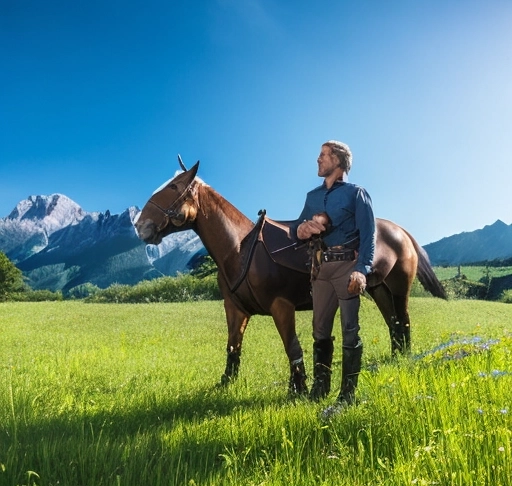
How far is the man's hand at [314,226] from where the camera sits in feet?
15.3

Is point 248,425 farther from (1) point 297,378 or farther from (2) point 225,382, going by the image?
(2) point 225,382

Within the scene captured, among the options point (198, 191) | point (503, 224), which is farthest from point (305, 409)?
point (503, 224)

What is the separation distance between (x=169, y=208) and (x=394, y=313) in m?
3.69

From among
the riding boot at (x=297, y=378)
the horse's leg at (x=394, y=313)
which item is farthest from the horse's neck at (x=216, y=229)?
the horse's leg at (x=394, y=313)

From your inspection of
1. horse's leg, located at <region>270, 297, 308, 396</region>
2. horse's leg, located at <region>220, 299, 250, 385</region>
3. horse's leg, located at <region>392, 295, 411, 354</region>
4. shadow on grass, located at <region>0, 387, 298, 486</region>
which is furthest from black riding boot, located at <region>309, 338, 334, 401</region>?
horse's leg, located at <region>392, 295, 411, 354</region>

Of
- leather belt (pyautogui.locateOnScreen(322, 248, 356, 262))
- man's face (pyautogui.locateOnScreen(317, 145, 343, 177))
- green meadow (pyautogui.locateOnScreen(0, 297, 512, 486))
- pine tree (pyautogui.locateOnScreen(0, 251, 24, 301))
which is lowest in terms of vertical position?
green meadow (pyautogui.locateOnScreen(0, 297, 512, 486))

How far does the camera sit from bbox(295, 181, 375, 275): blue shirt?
4531 millimetres

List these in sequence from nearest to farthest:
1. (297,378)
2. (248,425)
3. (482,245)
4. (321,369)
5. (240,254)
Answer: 1. (248,425)
2. (321,369)
3. (297,378)
4. (240,254)
5. (482,245)

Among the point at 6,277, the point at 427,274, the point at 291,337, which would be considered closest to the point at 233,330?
the point at 291,337

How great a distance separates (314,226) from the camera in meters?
4.69

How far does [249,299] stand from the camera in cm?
538

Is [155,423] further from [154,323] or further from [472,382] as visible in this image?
[154,323]

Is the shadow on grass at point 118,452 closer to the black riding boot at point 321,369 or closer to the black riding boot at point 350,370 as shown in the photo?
the black riding boot at point 321,369

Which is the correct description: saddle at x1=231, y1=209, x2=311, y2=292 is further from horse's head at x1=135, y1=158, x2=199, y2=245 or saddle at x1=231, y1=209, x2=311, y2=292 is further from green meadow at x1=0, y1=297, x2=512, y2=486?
green meadow at x1=0, y1=297, x2=512, y2=486
